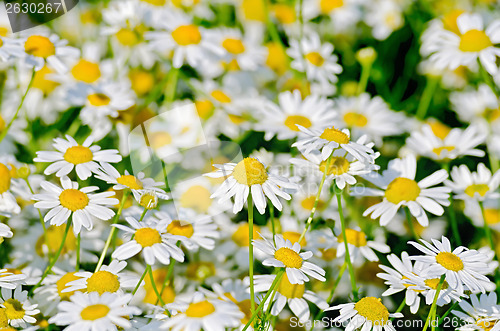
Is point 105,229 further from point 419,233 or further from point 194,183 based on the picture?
point 419,233

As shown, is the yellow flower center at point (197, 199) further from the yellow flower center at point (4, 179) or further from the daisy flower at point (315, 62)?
the daisy flower at point (315, 62)

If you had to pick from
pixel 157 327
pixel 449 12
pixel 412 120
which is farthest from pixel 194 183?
pixel 449 12

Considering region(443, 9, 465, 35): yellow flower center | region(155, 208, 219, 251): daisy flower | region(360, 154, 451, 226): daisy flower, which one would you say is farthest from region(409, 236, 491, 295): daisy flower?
region(443, 9, 465, 35): yellow flower center

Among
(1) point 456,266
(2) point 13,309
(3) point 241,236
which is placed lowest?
(3) point 241,236

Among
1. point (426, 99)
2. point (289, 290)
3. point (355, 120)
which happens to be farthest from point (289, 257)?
point (426, 99)

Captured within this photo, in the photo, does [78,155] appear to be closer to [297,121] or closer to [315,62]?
[297,121]

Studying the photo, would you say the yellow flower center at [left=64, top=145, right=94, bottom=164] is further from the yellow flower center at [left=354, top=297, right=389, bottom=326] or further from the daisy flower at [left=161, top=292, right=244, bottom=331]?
the yellow flower center at [left=354, top=297, right=389, bottom=326]
